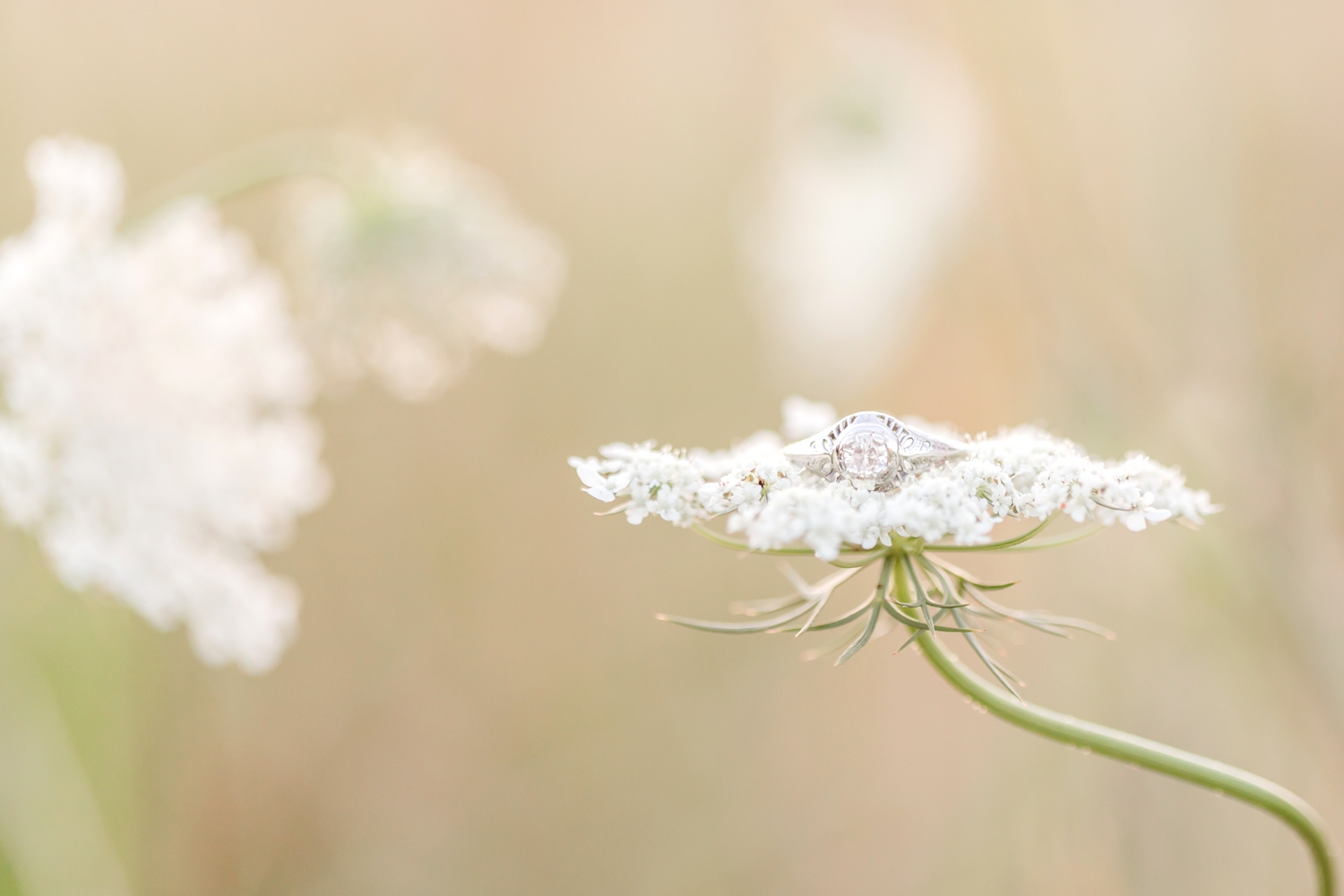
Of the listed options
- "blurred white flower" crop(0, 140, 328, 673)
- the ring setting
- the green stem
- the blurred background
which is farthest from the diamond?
the blurred background

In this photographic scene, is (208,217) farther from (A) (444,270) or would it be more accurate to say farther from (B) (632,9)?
(B) (632,9)

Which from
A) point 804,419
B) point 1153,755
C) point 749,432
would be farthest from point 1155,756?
point 749,432

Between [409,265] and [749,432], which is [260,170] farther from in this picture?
[749,432]

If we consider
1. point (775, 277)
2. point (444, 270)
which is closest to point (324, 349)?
point (444, 270)

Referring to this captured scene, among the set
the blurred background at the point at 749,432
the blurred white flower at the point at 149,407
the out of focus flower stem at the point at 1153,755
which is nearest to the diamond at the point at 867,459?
the out of focus flower stem at the point at 1153,755

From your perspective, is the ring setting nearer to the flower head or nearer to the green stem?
the flower head
